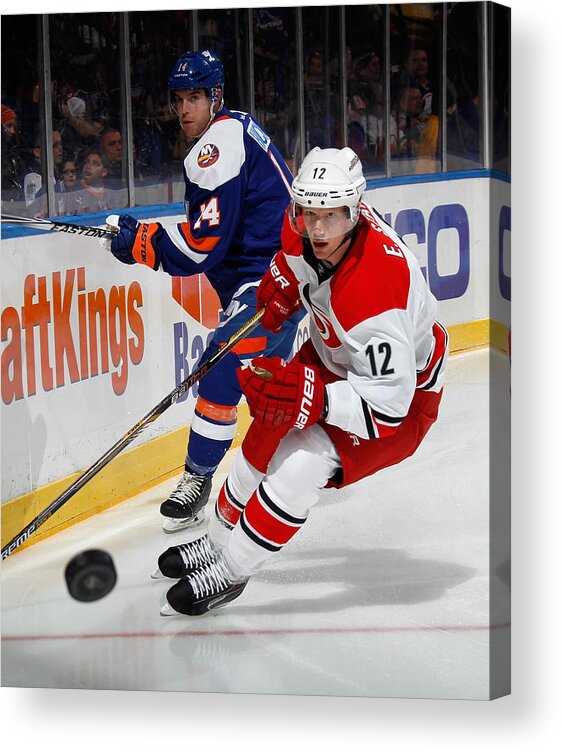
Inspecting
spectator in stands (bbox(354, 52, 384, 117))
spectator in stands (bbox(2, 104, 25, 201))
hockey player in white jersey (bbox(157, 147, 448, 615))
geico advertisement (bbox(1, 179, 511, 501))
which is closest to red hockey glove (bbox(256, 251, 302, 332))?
hockey player in white jersey (bbox(157, 147, 448, 615))

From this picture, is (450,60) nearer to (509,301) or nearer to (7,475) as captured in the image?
(509,301)

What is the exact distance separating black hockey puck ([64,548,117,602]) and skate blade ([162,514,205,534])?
0.18 metres

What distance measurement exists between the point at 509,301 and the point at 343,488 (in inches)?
25.1

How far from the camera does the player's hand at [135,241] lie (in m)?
3.47

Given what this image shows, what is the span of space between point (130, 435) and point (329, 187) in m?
0.99

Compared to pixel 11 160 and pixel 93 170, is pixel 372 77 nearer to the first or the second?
pixel 93 170

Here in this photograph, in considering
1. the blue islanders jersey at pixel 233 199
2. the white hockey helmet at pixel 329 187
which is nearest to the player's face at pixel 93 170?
the blue islanders jersey at pixel 233 199

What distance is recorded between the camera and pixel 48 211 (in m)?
3.61

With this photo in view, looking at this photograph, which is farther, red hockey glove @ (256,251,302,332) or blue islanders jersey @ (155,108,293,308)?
blue islanders jersey @ (155,108,293,308)

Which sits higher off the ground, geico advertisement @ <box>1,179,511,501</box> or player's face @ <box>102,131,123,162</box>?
player's face @ <box>102,131,123,162</box>

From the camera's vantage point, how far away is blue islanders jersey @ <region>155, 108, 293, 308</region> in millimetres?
3410

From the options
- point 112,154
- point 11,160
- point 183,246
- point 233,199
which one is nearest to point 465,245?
point 233,199

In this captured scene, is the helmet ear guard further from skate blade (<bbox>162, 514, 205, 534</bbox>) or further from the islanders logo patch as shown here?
skate blade (<bbox>162, 514, 205, 534</bbox>)

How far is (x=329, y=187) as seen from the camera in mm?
3008
